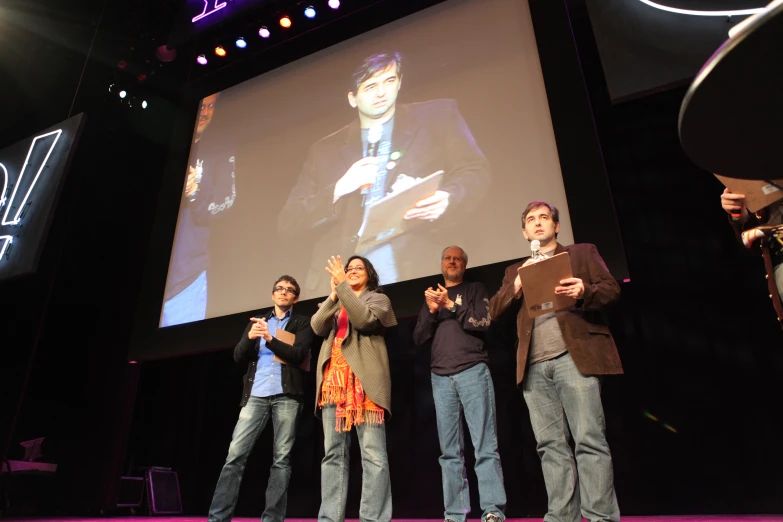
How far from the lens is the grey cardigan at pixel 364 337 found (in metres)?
2.33

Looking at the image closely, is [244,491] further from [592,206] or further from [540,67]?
[540,67]

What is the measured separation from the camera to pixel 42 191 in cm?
396

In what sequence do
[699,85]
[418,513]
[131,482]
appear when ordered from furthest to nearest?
1. [131,482]
2. [418,513]
3. [699,85]

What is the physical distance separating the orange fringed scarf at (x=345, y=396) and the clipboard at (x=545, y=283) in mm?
843

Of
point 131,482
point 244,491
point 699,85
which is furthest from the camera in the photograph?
point 131,482

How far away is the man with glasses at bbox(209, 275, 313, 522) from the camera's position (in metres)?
2.52

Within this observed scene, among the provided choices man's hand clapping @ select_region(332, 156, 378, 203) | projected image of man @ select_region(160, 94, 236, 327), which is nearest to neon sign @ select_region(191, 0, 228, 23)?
projected image of man @ select_region(160, 94, 236, 327)

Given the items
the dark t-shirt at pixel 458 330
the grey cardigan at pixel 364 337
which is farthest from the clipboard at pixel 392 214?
the grey cardigan at pixel 364 337

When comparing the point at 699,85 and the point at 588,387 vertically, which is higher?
the point at 699,85

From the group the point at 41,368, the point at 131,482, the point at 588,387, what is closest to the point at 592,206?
the point at 588,387

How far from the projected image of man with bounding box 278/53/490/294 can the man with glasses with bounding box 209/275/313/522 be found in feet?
2.58

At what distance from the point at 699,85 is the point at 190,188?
459 centimetres

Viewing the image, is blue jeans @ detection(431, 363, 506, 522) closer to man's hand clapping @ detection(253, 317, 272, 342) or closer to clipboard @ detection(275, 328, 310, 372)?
clipboard @ detection(275, 328, 310, 372)

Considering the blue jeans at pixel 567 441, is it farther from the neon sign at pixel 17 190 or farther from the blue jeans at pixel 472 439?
the neon sign at pixel 17 190
